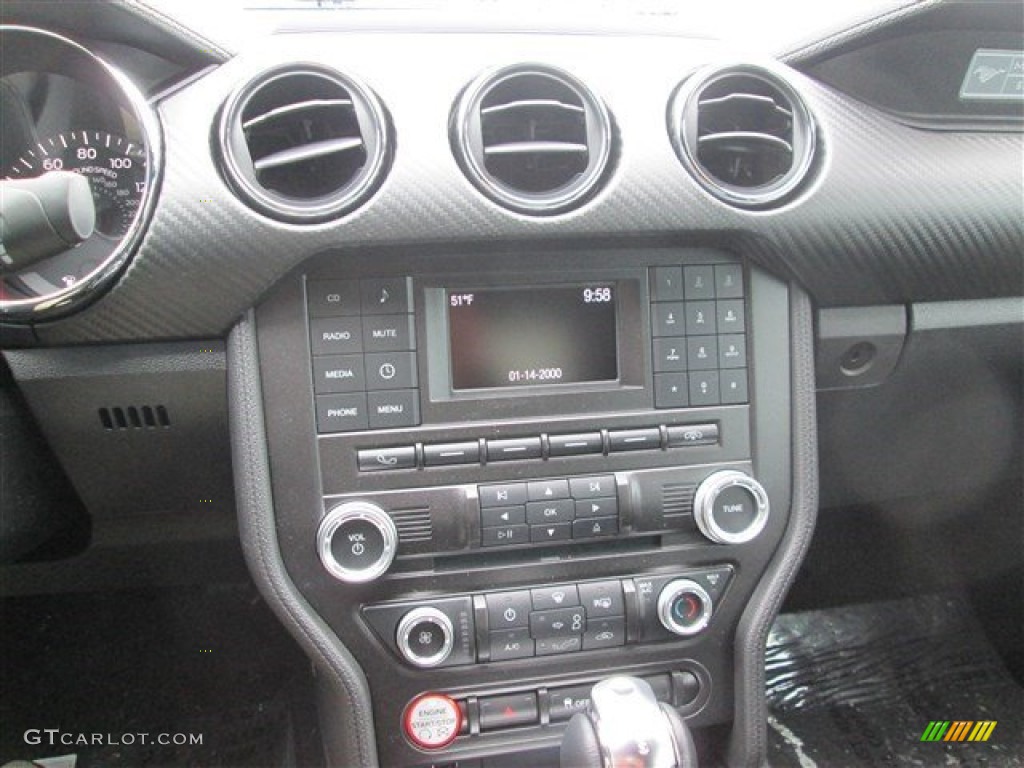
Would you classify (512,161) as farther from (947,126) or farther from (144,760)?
(144,760)

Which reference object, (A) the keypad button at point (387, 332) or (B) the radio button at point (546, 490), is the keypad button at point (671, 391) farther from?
(A) the keypad button at point (387, 332)

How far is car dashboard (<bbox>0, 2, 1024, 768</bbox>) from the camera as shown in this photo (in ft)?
3.65

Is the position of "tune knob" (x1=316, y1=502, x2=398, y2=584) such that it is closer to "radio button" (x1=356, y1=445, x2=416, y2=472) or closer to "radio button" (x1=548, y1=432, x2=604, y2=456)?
"radio button" (x1=356, y1=445, x2=416, y2=472)

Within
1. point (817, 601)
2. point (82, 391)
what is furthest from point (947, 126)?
point (82, 391)

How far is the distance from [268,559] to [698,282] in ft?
2.43

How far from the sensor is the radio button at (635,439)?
49.1 inches

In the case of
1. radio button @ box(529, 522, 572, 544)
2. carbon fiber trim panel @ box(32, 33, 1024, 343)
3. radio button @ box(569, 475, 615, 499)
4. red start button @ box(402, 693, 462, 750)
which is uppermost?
carbon fiber trim panel @ box(32, 33, 1024, 343)

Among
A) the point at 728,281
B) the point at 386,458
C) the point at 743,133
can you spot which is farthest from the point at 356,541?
the point at 743,133

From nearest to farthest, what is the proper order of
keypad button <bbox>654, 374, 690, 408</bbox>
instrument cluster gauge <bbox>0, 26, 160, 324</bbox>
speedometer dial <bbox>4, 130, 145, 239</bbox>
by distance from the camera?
instrument cluster gauge <bbox>0, 26, 160, 324</bbox> < speedometer dial <bbox>4, 130, 145, 239</bbox> < keypad button <bbox>654, 374, 690, 408</bbox>

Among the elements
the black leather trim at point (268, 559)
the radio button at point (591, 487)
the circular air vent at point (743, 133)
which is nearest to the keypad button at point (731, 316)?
the circular air vent at point (743, 133)

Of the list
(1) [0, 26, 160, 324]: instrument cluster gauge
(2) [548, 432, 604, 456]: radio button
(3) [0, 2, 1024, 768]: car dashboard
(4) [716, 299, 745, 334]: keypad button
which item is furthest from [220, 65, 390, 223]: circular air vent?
(4) [716, 299, 745, 334]: keypad button

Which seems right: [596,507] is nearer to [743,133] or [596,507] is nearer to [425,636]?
[425,636]

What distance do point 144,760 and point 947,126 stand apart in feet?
6.34

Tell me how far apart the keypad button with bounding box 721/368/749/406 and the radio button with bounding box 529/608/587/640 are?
1.27 feet
